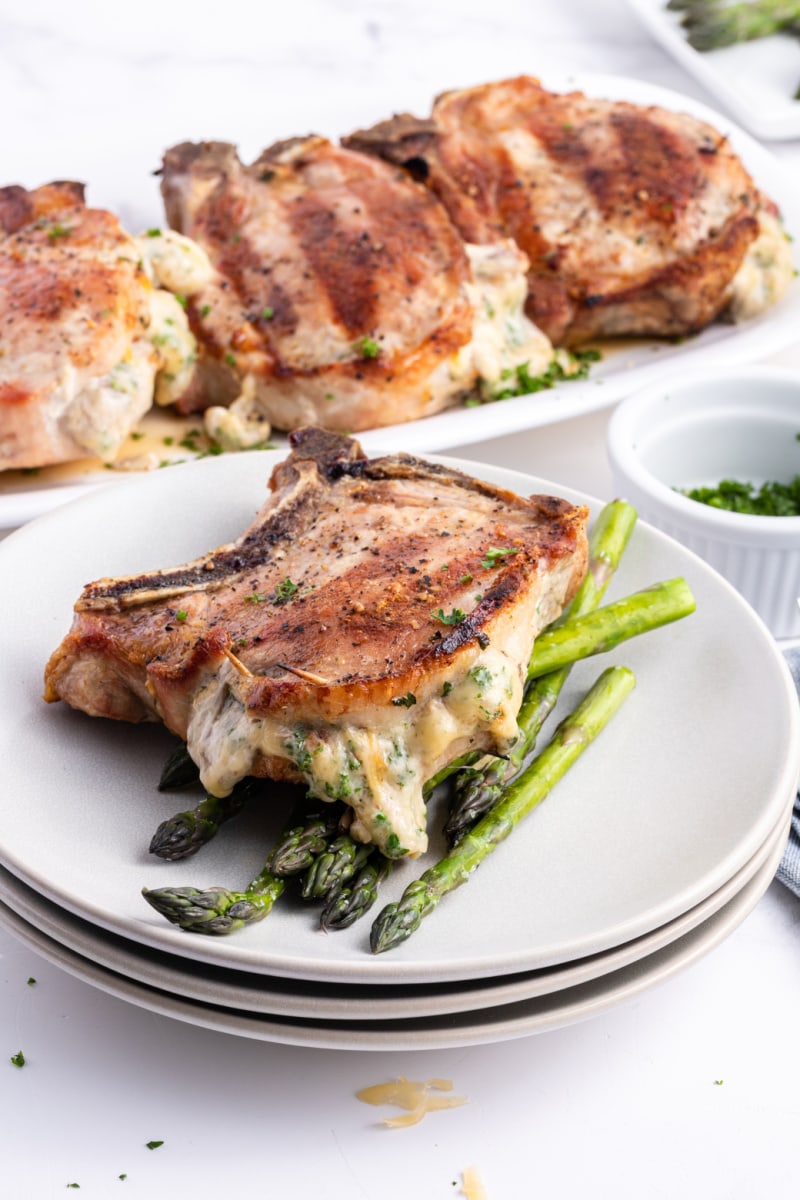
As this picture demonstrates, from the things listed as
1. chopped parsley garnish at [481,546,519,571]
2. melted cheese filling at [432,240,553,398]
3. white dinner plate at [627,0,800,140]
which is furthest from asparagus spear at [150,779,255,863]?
white dinner plate at [627,0,800,140]

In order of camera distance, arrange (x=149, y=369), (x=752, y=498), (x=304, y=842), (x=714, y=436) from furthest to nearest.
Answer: (x=149, y=369) → (x=714, y=436) → (x=752, y=498) → (x=304, y=842)

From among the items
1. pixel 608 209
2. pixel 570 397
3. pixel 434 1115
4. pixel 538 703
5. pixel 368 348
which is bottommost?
pixel 434 1115

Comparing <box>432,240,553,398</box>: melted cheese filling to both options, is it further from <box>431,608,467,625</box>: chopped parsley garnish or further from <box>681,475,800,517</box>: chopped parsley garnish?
<box>431,608,467,625</box>: chopped parsley garnish

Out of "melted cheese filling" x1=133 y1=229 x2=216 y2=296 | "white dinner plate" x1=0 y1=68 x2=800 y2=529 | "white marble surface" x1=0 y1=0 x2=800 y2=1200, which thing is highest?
"melted cheese filling" x1=133 y1=229 x2=216 y2=296

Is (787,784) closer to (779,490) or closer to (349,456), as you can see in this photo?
(349,456)

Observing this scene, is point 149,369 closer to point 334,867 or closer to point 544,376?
point 544,376

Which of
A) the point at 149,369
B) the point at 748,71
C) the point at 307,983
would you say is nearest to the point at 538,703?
the point at 307,983

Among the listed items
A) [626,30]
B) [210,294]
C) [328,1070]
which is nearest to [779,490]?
[210,294]
